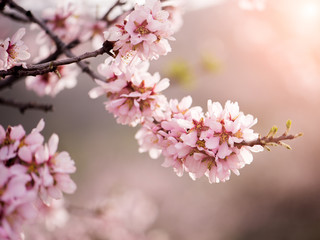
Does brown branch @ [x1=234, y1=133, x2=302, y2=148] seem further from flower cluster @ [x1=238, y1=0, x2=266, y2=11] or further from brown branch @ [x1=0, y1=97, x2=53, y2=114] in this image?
flower cluster @ [x1=238, y1=0, x2=266, y2=11]

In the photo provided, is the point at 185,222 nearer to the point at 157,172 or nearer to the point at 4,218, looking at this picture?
the point at 157,172

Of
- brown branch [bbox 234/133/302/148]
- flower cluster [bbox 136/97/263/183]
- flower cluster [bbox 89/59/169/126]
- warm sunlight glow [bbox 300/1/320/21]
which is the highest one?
warm sunlight glow [bbox 300/1/320/21]

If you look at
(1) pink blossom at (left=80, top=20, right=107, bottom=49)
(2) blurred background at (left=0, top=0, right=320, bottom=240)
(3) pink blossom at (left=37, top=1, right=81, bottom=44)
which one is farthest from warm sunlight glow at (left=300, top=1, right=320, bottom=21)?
(3) pink blossom at (left=37, top=1, right=81, bottom=44)

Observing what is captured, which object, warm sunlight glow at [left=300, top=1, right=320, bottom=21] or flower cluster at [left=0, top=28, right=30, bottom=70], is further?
warm sunlight glow at [left=300, top=1, right=320, bottom=21]

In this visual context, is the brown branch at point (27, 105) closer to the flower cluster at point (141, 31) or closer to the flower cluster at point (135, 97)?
the flower cluster at point (135, 97)

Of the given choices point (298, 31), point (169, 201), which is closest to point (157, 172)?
point (169, 201)

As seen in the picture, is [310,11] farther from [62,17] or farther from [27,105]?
[27,105]
